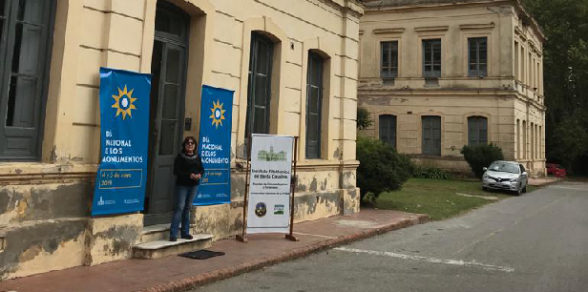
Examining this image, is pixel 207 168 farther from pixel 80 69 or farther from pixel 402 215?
pixel 402 215

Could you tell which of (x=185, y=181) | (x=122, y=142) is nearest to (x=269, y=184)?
(x=185, y=181)

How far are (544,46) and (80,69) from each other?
140 feet

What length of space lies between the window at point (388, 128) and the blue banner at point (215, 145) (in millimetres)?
22938

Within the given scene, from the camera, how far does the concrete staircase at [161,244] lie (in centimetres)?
652

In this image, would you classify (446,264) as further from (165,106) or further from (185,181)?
(165,106)

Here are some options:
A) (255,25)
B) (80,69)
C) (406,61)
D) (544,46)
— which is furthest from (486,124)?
(80,69)

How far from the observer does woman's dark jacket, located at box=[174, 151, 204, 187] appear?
23.1 feet

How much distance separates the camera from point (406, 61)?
29422 millimetres

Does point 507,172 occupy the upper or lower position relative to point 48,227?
upper

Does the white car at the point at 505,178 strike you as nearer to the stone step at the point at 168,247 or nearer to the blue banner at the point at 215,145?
the blue banner at the point at 215,145

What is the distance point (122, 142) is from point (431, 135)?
1000 inches

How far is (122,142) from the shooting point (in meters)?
6.32

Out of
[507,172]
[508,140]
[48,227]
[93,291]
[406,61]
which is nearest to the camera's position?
[93,291]

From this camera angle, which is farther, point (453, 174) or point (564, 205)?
point (453, 174)
